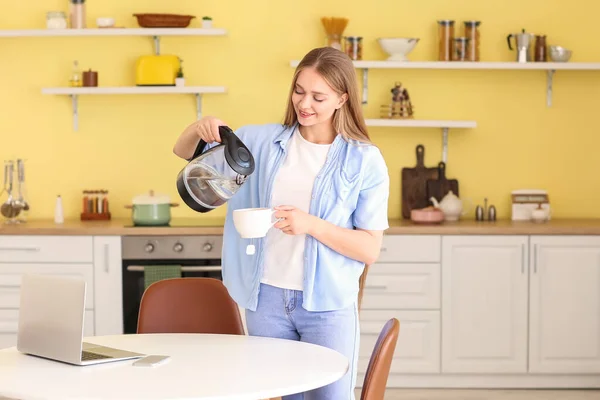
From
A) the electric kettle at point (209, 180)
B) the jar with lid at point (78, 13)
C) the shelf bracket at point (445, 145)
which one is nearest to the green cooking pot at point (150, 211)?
the jar with lid at point (78, 13)

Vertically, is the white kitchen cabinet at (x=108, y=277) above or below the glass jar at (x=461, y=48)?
below

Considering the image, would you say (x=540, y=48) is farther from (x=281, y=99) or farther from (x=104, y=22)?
(x=104, y=22)

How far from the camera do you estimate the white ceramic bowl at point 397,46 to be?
4.78 meters

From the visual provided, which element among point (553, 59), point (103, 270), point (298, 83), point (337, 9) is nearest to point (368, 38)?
point (337, 9)

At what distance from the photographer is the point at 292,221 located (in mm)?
2432

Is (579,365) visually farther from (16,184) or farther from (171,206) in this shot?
(16,184)

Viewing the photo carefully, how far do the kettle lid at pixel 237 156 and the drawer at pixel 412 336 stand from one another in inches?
87.8

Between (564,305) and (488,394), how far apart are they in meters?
0.55

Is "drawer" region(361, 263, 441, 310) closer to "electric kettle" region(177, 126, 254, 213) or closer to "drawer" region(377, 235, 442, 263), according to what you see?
"drawer" region(377, 235, 442, 263)

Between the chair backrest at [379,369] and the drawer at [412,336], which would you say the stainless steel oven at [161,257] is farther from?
the chair backrest at [379,369]

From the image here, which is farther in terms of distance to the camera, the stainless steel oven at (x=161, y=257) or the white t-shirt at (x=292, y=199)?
the stainless steel oven at (x=161, y=257)

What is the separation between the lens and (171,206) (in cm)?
484

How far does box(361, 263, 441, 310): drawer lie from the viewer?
14.8ft

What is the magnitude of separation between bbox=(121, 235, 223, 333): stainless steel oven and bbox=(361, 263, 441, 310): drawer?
73cm
